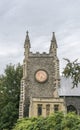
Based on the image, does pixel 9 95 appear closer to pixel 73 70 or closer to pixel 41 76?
pixel 41 76

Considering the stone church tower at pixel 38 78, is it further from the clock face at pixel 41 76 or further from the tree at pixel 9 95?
the tree at pixel 9 95

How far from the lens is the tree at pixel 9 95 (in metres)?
56.2

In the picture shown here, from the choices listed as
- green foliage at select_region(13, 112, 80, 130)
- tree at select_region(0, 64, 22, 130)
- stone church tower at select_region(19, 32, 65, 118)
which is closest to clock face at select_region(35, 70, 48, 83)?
stone church tower at select_region(19, 32, 65, 118)

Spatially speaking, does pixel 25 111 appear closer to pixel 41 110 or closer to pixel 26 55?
pixel 41 110

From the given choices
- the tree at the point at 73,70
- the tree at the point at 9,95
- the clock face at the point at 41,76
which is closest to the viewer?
the tree at the point at 73,70

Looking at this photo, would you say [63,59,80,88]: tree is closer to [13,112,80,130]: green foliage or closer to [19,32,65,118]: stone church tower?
[13,112,80,130]: green foliage

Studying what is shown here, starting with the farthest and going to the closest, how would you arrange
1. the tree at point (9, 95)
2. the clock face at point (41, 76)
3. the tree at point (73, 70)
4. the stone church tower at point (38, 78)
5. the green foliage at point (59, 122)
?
the tree at point (9, 95), the clock face at point (41, 76), the stone church tower at point (38, 78), the green foliage at point (59, 122), the tree at point (73, 70)

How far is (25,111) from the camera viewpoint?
2074 inches

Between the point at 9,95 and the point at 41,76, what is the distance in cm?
808

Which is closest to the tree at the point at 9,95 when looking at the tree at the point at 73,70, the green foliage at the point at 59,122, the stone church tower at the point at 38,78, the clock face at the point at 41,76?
the stone church tower at the point at 38,78

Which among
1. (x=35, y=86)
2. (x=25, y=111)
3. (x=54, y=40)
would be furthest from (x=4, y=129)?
(x=54, y=40)

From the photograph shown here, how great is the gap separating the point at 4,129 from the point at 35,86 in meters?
7.16

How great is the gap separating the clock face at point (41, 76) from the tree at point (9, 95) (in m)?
6.63

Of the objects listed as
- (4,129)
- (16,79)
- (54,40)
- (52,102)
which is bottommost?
(4,129)
